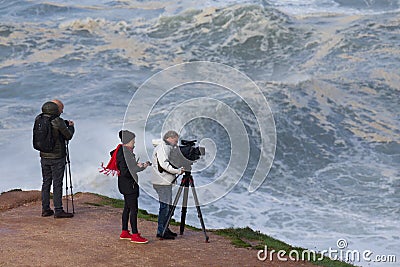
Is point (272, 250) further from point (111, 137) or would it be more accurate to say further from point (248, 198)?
point (111, 137)

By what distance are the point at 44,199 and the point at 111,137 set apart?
1347 centimetres

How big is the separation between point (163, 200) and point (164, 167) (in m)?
0.62

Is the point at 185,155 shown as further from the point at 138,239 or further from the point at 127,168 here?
the point at 138,239

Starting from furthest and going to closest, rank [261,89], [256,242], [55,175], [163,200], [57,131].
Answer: [261,89] < [55,175] < [256,242] < [57,131] < [163,200]

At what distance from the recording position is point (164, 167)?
33.7ft

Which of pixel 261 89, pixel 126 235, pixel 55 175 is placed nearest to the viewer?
pixel 126 235

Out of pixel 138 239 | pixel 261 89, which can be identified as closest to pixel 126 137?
pixel 138 239

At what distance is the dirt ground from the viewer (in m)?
9.67

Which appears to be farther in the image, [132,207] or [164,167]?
[132,207]

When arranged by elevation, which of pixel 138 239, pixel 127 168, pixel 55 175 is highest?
pixel 55 175

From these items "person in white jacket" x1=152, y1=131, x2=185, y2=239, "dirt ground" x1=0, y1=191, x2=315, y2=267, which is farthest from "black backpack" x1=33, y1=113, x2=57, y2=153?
"person in white jacket" x1=152, y1=131, x2=185, y2=239

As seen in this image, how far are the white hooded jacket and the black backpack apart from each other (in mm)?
2181

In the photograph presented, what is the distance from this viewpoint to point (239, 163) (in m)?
A: 11.4

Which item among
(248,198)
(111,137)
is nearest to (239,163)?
(248,198)
